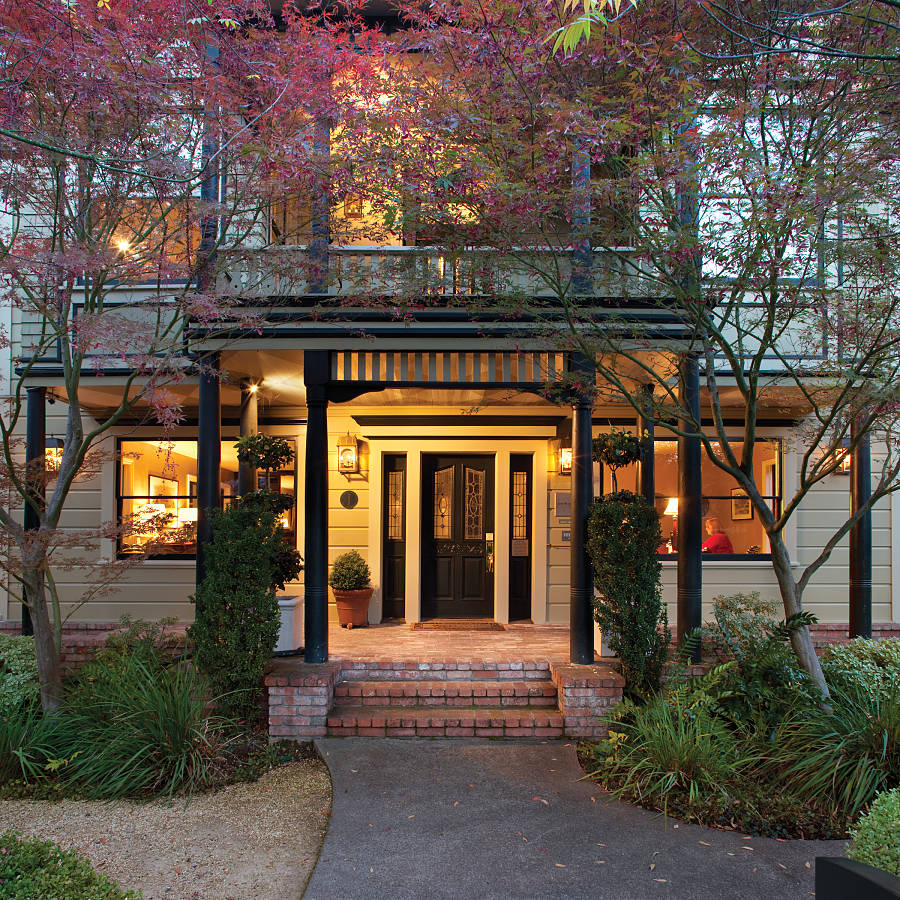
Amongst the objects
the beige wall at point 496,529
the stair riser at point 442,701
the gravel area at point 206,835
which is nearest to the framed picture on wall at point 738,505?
the beige wall at point 496,529

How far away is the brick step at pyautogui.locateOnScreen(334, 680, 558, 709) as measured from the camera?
6012 millimetres

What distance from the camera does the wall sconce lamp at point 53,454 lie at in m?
6.37

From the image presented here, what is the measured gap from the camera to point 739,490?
871 cm

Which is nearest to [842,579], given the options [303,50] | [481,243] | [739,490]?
[739,490]

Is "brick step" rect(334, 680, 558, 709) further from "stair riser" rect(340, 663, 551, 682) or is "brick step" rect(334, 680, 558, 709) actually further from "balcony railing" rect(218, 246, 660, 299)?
"balcony railing" rect(218, 246, 660, 299)

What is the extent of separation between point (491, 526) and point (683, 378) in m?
3.87

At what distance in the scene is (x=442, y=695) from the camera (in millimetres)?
6012

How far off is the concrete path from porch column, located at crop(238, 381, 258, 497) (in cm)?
360

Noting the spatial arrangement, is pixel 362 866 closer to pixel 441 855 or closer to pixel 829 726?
pixel 441 855

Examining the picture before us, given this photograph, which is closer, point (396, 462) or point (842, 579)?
point (842, 579)

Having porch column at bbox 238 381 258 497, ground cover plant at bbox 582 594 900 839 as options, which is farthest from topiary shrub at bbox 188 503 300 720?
ground cover plant at bbox 582 594 900 839

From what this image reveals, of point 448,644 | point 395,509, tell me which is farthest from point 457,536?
point 448,644

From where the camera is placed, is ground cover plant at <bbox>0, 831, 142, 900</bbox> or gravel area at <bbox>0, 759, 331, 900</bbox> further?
gravel area at <bbox>0, 759, 331, 900</bbox>

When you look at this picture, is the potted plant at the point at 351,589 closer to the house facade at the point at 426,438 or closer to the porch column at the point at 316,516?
the house facade at the point at 426,438
